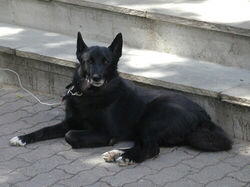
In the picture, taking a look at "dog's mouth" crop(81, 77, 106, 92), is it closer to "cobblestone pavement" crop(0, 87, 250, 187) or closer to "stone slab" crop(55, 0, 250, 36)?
"cobblestone pavement" crop(0, 87, 250, 187)

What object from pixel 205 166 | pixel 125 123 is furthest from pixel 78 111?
pixel 205 166

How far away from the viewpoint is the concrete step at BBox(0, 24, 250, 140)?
561 cm

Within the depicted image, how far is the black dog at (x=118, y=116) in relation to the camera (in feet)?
17.7

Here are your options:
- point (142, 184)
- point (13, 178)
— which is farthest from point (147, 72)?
point (13, 178)

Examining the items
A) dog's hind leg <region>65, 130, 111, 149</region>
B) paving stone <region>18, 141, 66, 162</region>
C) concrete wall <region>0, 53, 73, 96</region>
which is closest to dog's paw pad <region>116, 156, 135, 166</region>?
dog's hind leg <region>65, 130, 111, 149</region>

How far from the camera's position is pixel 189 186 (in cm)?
483

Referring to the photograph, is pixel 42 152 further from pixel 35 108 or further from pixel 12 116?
pixel 35 108

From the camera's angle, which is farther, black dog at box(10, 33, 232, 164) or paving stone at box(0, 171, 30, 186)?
black dog at box(10, 33, 232, 164)

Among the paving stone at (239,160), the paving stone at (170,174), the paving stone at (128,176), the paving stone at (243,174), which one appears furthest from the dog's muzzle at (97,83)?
the paving stone at (243,174)

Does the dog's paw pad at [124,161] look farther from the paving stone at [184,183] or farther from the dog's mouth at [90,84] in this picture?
the dog's mouth at [90,84]

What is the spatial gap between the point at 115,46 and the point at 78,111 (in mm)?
633

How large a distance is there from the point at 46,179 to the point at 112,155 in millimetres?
569

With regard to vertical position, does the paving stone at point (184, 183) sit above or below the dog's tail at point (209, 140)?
below

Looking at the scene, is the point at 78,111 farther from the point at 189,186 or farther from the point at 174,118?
the point at 189,186
